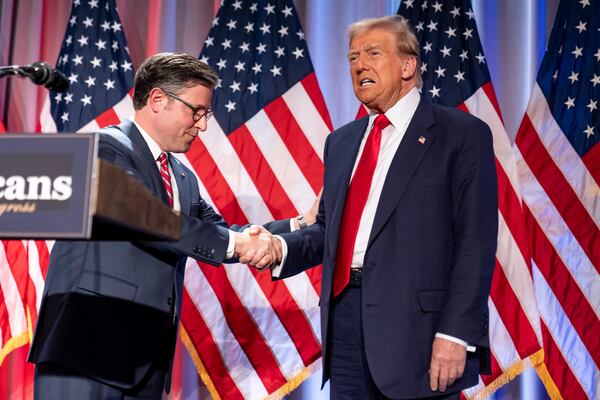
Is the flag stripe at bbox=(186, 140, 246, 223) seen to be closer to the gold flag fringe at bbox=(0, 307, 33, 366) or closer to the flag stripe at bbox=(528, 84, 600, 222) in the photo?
the gold flag fringe at bbox=(0, 307, 33, 366)

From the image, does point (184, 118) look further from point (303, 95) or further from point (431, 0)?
point (431, 0)

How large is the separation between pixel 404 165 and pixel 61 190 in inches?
44.5

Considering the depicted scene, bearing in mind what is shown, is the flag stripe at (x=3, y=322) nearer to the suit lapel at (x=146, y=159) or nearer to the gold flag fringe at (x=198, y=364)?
the gold flag fringe at (x=198, y=364)

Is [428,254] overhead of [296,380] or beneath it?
overhead

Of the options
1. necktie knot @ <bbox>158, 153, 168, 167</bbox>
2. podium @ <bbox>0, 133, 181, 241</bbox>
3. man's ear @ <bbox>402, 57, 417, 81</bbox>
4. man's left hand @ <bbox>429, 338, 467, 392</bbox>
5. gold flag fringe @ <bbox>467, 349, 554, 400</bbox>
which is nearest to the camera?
podium @ <bbox>0, 133, 181, 241</bbox>

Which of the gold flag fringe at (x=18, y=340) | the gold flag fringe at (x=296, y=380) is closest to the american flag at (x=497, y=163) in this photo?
the gold flag fringe at (x=296, y=380)

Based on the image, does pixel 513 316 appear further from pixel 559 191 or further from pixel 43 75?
pixel 43 75

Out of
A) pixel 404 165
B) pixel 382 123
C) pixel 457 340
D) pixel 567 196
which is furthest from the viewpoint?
pixel 567 196

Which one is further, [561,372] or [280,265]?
[561,372]

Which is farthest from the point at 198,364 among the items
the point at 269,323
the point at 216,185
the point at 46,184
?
the point at 46,184

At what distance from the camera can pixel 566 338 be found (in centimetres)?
334

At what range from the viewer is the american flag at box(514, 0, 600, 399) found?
331 centimetres

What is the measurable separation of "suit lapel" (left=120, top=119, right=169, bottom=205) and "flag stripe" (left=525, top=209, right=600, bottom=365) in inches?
78.1

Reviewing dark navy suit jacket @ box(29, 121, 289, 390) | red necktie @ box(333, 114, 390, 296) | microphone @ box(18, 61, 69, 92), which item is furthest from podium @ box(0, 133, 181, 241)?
red necktie @ box(333, 114, 390, 296)
